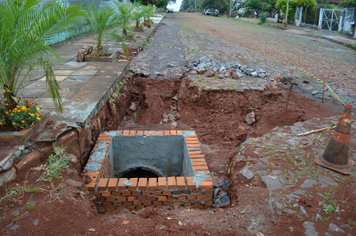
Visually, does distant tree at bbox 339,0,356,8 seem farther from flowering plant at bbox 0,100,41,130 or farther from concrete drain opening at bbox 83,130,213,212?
flowering plant at bbox 0,100,41,130

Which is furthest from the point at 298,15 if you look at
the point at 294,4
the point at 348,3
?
the point at 348,3

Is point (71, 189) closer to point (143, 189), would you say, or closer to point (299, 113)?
point (143, 189)

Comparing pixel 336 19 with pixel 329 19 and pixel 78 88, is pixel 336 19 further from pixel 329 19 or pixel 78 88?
pixel 78 88

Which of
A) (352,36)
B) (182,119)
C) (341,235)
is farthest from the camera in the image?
(352,36)

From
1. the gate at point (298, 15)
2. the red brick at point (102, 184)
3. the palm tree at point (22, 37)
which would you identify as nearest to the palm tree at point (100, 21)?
the palm tree at point (22, 37)

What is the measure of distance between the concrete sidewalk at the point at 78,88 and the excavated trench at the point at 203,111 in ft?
1.37

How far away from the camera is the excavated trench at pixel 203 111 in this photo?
16.0ft

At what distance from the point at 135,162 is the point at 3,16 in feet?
9.54

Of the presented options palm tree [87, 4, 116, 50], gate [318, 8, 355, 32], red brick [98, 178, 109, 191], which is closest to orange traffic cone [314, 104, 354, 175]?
red brick [98, 178, 109, 191]

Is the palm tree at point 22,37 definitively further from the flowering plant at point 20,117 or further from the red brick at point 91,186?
the red brick at point 91,186

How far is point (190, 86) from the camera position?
237 inches

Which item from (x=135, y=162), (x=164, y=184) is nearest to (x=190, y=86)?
(x=135, y=162)

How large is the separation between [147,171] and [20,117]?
262 cm

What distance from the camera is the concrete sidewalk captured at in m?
3.64
